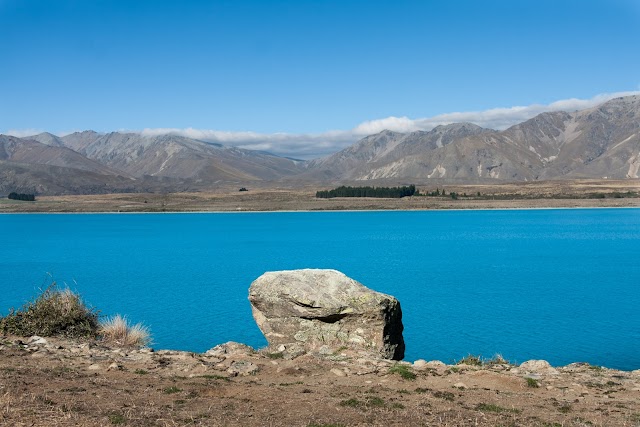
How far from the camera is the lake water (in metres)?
25.0

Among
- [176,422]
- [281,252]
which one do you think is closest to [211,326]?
[176,422]

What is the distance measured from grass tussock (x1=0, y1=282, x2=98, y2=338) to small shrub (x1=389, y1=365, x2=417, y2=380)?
8.51 meters

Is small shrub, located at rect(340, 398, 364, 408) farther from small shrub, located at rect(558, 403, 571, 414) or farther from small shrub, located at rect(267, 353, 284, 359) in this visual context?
small shrub, located at rect(267, 353, 284, 359)

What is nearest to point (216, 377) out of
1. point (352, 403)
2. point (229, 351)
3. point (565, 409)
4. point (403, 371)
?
point (229, 351)

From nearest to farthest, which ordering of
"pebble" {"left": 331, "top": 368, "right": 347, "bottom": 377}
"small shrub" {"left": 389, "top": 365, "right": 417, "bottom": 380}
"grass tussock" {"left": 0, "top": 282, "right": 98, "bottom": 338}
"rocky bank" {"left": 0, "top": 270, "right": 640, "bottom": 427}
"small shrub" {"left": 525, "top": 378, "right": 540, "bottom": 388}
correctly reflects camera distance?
"rocky bank" {"left": 0, "top": 270, "right": 640, "bottom": 427}
"small shrub" {"left": 525, "top": 378, "right": 540, "bottom": 388}
"small shrub" {"left": 389, "top": 365, "right": 417, "bottom": 380}
"pebble" {"left": 331, "top": 368, "right": 347, "bottom": 377}
"grass tussock" {"left": 0, "top": 282, "right": 98, "bottom": 338}

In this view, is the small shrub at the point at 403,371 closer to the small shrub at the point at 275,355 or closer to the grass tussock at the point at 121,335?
the small shrub at the point at 275,355

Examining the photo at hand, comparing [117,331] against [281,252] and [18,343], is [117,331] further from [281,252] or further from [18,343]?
[281,252]

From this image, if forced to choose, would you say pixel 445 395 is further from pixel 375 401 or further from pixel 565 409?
pixel 565 409

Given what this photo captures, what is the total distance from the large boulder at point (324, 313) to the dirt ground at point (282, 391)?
1124mm

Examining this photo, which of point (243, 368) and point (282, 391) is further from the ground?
point (282, 391)

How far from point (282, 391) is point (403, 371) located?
2.73 meters

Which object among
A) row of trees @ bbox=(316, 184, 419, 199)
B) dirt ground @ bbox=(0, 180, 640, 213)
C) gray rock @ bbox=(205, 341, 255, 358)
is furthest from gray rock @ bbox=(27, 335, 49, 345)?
row of trees @ bbox=(316, 184, 419, 199)

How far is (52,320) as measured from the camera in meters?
16.1

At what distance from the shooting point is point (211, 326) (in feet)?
89.0
